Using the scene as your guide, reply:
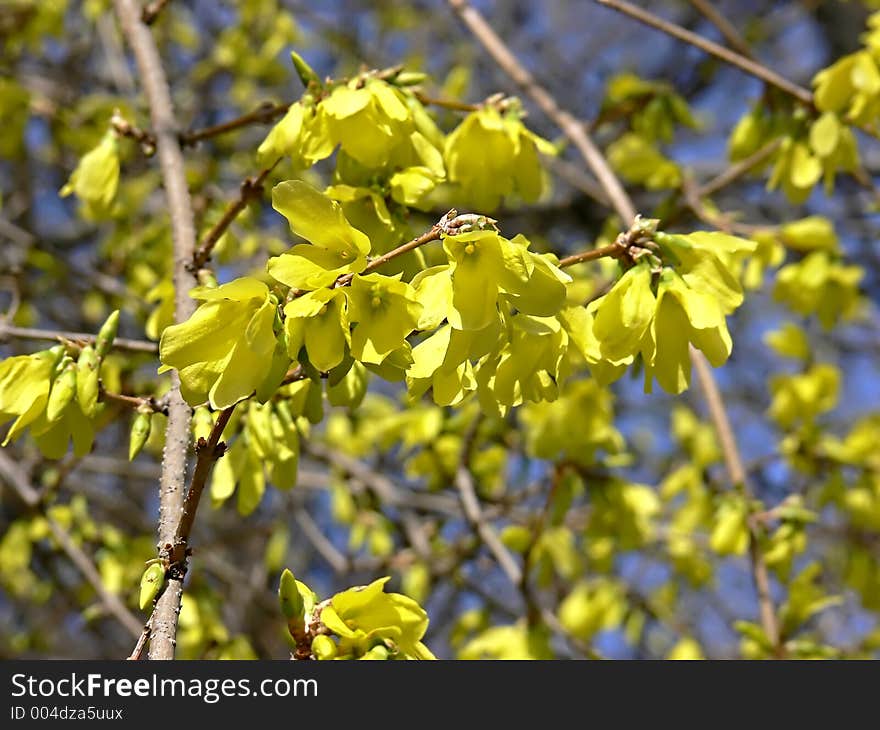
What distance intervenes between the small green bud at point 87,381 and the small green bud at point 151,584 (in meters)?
0.42

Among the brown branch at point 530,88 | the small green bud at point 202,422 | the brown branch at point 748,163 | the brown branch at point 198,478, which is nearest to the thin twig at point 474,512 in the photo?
the brown branch at point 530,88

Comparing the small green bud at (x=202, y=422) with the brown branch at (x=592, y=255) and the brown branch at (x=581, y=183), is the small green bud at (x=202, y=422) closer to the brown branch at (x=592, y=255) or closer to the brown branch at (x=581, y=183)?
the brown branch at (x=592, y=255)

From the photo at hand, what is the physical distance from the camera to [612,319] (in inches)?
67.4

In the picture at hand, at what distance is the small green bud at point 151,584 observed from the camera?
1525 mm

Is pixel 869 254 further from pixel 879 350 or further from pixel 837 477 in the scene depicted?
pixel 837 477

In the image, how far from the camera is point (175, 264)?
84.3 inches

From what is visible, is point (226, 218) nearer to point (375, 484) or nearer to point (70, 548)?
point (70, 548)

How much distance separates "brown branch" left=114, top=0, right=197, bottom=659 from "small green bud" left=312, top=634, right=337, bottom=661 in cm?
25

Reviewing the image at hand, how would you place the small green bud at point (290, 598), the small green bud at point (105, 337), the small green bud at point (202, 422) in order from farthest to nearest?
the small green bud at point (105, 337), the small green bud at point (202, 422), the small green bud at point (290, 598)

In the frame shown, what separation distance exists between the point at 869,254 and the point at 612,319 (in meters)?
4.86

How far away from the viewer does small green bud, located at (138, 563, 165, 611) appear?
5.00 ft

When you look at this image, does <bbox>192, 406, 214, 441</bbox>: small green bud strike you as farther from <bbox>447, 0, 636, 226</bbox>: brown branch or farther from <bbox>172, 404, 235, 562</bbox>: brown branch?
<bbox>447, 0, 636, 226</bbox>: brown branch
